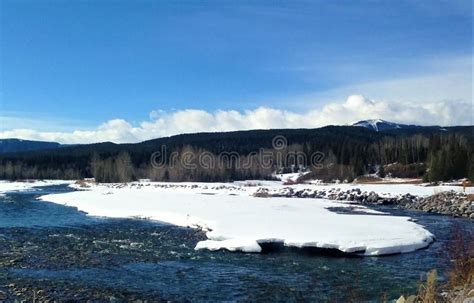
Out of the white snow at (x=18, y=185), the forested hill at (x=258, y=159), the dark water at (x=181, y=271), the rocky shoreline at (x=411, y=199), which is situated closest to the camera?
the dark water at (x=181, y=271)

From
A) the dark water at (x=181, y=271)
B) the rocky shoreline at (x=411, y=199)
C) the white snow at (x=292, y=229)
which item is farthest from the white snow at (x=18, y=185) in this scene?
the dark water at (x=181, y=271)

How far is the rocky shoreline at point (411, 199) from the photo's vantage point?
33.9m

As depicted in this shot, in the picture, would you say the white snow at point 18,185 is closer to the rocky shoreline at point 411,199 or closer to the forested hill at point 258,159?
the forested hill at point 258,159

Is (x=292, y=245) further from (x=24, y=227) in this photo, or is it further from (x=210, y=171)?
(x=210, y=171)

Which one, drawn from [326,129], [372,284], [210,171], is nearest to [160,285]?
[372,284]

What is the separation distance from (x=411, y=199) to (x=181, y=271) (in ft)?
105

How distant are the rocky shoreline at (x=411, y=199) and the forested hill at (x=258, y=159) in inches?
577

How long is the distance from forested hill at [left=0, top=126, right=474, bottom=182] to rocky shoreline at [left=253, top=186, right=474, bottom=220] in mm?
14662

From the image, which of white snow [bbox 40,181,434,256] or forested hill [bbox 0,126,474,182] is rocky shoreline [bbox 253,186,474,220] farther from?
forested hill [bbox 0,126,474,182]

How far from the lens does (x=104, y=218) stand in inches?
1206

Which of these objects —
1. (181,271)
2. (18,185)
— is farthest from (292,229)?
(18,185)

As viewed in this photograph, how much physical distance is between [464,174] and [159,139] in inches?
5259

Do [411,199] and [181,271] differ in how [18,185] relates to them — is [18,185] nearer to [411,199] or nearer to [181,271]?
[411,199]

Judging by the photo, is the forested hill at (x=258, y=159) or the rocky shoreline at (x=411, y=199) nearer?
the rocky shoreline at (x=411, y=199)
